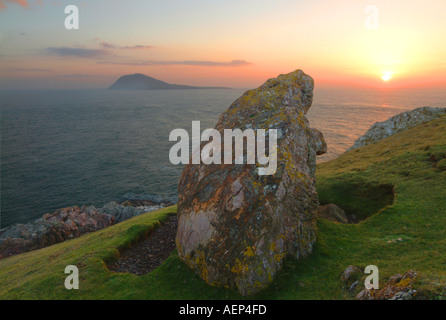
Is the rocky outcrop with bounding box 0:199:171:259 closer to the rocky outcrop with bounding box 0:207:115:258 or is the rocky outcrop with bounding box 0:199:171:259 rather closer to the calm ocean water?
the rocky outcrop with bounding box 0:207:115:258

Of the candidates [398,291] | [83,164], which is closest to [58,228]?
[398,291]

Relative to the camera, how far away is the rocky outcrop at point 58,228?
111 ft

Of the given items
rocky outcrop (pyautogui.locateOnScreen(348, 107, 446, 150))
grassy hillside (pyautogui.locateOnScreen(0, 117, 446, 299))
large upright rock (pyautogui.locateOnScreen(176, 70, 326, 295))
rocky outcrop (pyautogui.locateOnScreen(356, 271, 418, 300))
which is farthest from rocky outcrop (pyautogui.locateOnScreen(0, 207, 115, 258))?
rocky outcrop (pyautogui.locateOnScreen(348, 107, 446, 150))

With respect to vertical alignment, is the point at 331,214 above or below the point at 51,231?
above

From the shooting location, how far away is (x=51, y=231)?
3428 centimetres

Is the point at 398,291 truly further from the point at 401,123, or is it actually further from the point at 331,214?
the point at 401,123

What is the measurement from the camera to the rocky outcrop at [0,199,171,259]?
33969 mm

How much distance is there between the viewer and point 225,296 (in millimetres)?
13758

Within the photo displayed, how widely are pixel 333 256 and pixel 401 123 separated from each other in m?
49.2

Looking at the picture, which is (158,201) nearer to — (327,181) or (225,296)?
(327,181)

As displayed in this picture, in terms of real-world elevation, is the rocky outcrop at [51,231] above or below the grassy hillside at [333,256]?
below

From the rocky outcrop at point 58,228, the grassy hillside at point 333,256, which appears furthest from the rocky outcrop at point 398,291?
the rocky outcrop at point 58,228

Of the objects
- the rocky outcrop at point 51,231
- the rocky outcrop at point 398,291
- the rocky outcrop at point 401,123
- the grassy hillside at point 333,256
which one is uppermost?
the rocky outcrop at point 401,123

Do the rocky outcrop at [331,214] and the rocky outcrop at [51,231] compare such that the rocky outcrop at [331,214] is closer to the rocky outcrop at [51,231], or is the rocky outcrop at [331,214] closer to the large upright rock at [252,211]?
the large upright rock at [252,211]
